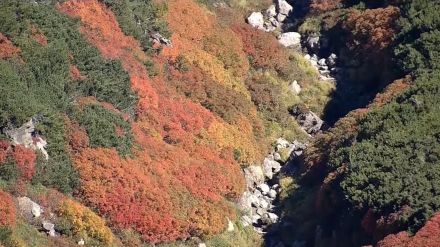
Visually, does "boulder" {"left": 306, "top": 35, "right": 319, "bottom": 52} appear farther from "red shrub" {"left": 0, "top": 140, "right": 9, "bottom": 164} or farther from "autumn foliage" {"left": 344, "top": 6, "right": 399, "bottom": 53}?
"red shrub" {"left": 0, "top": 140, "right": 9, "bottom": 164}

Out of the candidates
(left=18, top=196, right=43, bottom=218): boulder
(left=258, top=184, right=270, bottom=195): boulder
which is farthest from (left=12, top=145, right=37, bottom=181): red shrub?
(left=258, top=184, right=270, bottom=195): boulder

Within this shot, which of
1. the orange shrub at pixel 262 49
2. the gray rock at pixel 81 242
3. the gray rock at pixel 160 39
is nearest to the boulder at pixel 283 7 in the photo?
the orange shrub at pixel 262 49

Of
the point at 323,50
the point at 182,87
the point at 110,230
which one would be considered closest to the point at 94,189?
the point at 110,230

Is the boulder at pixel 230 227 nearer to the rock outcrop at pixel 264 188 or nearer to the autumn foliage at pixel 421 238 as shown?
the rock outcrop at pixel 264 188

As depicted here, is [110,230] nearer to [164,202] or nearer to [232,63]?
[164,202]

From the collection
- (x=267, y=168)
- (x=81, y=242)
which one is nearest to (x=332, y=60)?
(x=267, y=168)

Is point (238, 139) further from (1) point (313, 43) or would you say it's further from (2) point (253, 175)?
(1) point (313, 43)

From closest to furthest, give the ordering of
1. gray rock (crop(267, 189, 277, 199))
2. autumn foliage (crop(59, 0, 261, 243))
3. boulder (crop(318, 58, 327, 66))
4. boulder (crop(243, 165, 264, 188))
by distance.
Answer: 1. autumn foliage (crop(59, 0, 261, 243))
2. gray rock (crop(267, 189, 277, 199))
3. boulder (crop(243, 165, 264, 188))
4. boulder (crop(318, 58, 327, 66))
